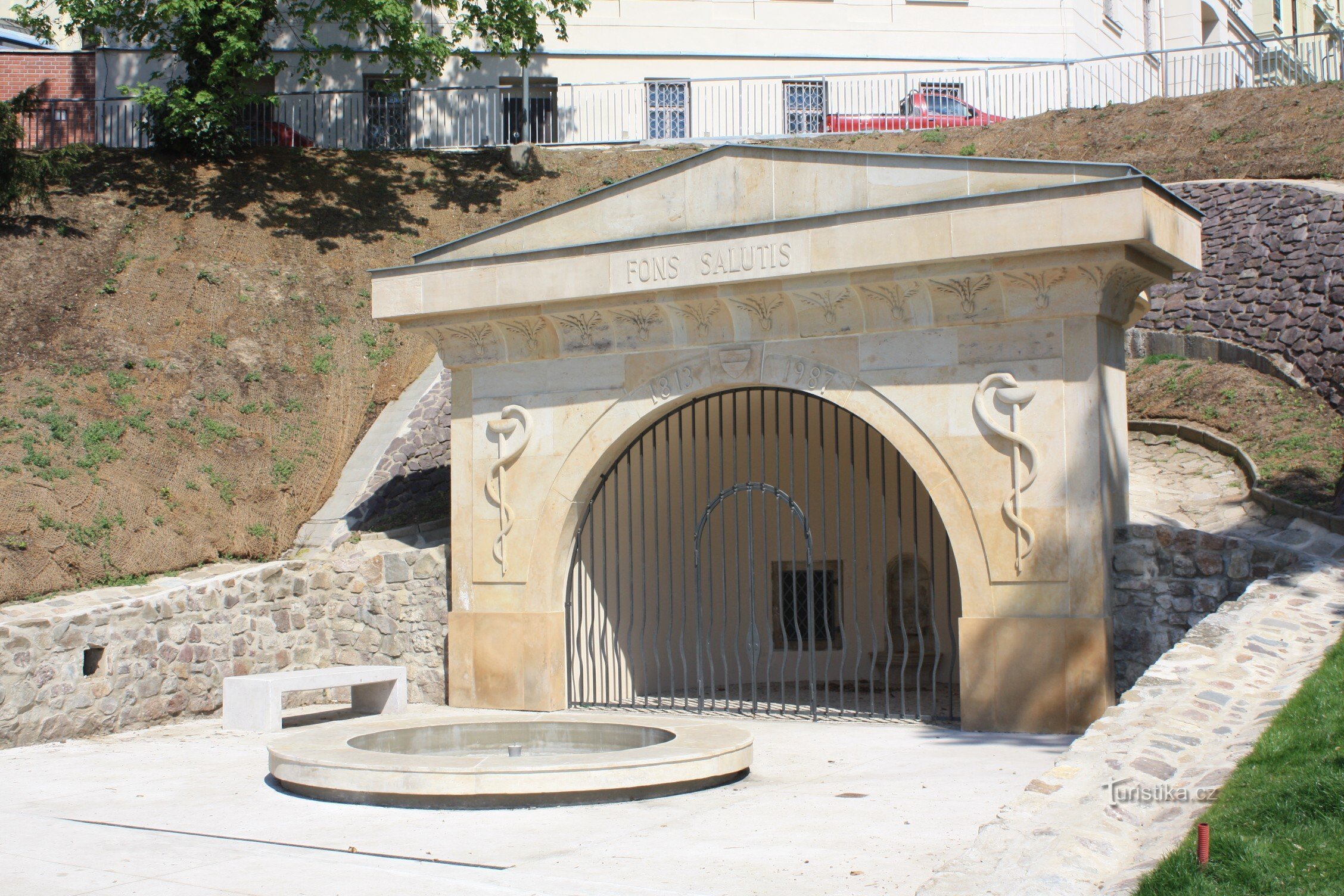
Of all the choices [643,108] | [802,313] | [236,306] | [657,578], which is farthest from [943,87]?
[802,313]

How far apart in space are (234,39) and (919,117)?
14.0 meters

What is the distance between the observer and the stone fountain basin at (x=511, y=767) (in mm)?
6953

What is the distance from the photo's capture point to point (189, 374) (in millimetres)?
16281

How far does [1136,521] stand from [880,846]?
19.3ft

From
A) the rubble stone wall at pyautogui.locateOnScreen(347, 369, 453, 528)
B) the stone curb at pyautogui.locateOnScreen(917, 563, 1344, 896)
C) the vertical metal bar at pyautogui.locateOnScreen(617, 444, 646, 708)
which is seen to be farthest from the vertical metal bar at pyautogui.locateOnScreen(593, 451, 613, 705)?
the stone curb at pyautogui.locateOnScreen(917, 563, 1344, 896)

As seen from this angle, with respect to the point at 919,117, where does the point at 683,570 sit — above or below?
below

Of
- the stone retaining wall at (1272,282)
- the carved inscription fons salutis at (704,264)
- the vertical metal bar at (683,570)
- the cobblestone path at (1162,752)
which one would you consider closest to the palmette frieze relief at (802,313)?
the carved inscription fons salutis at (704,264)

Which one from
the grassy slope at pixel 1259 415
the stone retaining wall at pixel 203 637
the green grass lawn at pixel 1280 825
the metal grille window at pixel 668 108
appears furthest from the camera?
the metal grille window at pixel 668 108

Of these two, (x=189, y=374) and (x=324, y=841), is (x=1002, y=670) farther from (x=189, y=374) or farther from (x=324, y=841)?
(x=189, y=374)

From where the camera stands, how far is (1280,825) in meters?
4.82

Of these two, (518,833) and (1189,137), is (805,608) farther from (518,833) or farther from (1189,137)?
(1189,137)

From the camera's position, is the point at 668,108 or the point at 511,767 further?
the point at 668,108

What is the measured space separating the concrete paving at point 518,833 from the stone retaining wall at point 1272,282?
838 centimetres

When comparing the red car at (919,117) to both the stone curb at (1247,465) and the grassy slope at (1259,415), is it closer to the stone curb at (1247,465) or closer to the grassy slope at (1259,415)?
the grassy slope at (1259,415)
